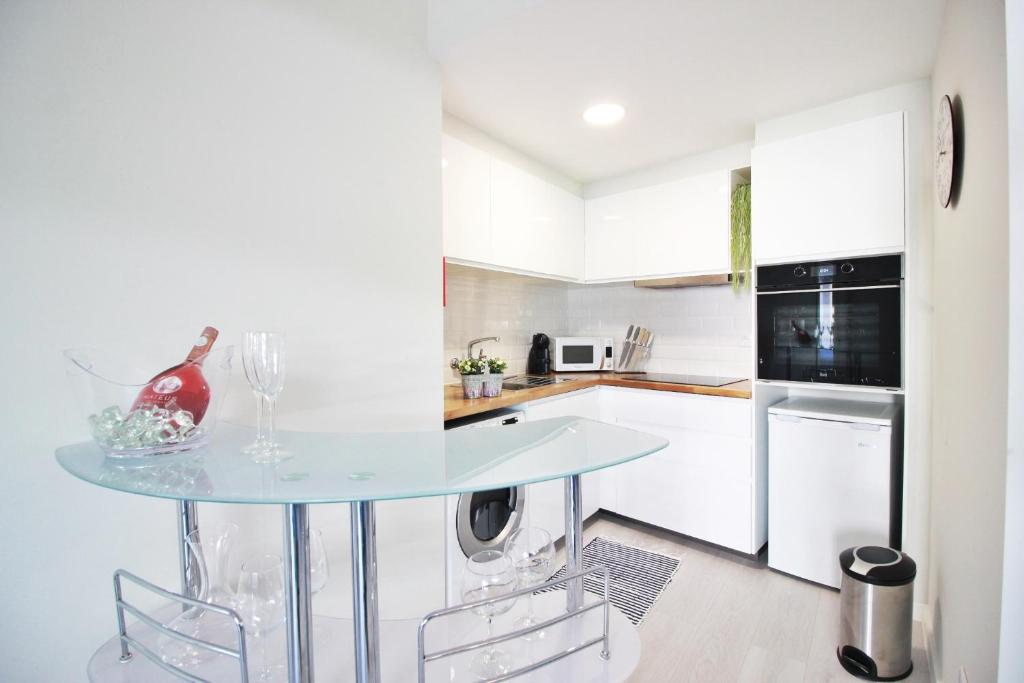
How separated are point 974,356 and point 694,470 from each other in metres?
1.63

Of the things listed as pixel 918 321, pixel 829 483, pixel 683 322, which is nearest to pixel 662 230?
pixel 683 322

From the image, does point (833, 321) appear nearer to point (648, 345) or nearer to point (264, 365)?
point (648, 345)

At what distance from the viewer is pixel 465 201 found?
2.30 meters

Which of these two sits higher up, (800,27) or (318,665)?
(800,27)

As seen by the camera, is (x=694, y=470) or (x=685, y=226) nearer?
(x=694, y=470)

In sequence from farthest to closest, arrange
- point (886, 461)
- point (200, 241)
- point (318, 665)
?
point (886, 461) → point (200, 241) → point (318, 665)

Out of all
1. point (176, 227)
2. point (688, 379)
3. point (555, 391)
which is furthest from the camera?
point (688, 379)

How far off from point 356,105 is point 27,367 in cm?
109

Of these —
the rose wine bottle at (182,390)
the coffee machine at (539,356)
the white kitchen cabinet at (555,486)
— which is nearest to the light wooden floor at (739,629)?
the white kitchen cabinet at (555,486)

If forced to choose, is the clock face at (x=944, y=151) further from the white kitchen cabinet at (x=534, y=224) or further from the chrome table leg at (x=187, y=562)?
the chrome table leg at (x=187, y=562)

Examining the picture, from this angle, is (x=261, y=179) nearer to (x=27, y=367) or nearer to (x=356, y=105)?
(x=356, y=105)

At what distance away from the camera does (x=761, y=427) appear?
250 cm

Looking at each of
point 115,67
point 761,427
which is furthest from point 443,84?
point 761,427

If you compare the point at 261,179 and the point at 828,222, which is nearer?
the point at 261,179
